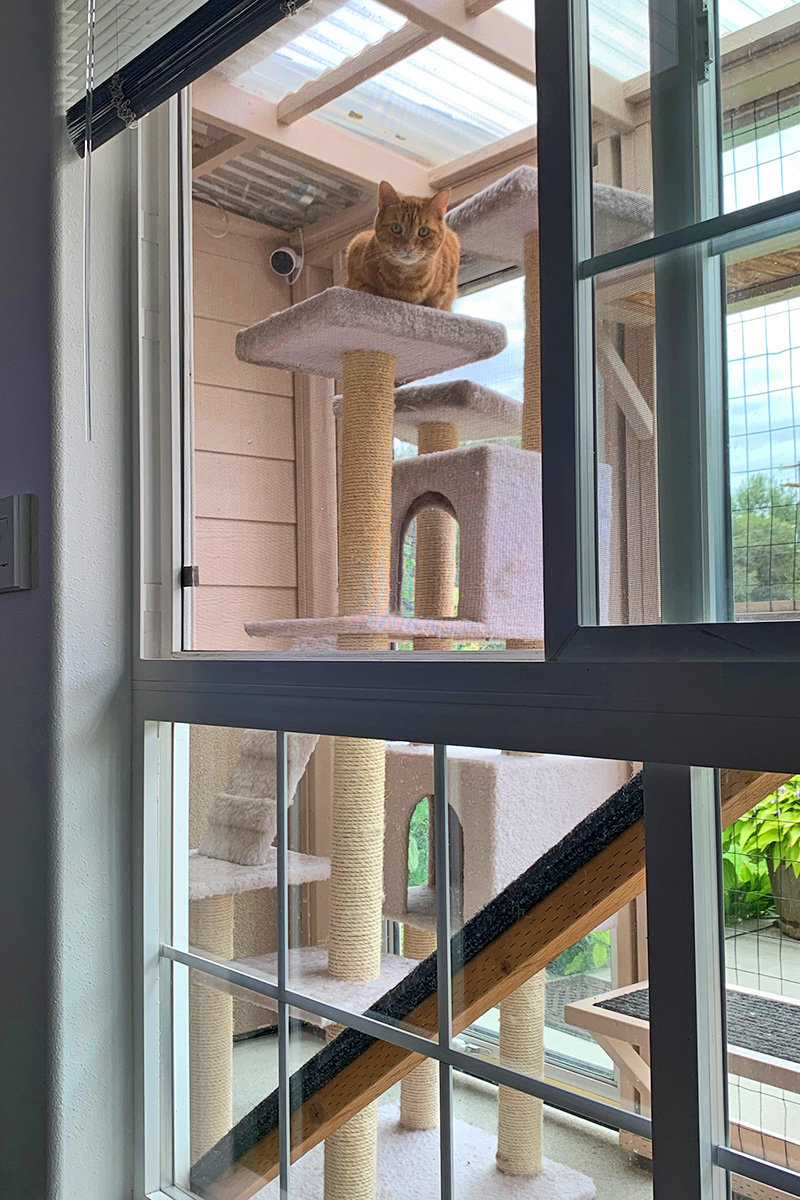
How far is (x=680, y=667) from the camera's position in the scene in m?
0.69

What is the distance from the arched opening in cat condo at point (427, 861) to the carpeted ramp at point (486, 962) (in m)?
0.04

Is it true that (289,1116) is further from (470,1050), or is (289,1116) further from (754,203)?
(754,203)

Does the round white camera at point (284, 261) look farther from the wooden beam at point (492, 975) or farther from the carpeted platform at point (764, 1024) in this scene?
the carpeted platform at point (764, 1024)

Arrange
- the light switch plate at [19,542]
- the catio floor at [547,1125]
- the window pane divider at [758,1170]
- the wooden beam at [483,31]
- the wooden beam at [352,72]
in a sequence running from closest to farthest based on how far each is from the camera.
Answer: the window pane divider at [758,1170], the catio floor at [547,1125], the wooden beam at [483,31], the wooden beam at [352,72], the light switch plate at [19,542]

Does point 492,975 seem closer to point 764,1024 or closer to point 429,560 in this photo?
point 764,1024

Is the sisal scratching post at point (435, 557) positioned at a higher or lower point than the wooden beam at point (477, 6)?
lower

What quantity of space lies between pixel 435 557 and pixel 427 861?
0.29 m

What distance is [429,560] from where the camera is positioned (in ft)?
3.22

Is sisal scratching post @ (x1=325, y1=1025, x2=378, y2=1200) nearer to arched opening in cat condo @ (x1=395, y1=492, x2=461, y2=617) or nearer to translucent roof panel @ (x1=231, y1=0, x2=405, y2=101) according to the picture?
arched opening in cat condo @ (x1=395, y1=492, x2=461, y2=617)

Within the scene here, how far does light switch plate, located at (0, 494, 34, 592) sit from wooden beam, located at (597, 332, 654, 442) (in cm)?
85

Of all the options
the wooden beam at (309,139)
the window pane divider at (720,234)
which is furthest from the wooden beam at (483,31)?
the window pane divider at (720,234)

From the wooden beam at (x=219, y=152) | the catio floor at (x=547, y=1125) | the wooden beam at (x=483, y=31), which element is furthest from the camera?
the wooden beam at (x=219, y=152)

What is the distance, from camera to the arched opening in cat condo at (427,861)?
0.92m

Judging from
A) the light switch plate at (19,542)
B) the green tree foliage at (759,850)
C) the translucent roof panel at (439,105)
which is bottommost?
the green tree foliage at (759,850)
